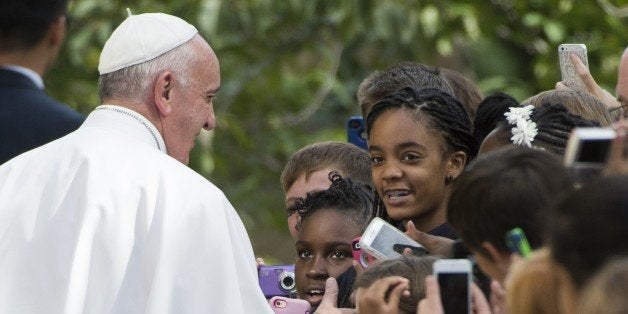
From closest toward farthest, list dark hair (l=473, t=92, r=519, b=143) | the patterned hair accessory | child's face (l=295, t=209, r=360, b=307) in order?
the patterned hair accessory < dark hair (l=473, t=92, r=519, b=143) < child's face (l=295, t=209, r=360, b=307)

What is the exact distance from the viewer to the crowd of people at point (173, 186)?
17.0 feet

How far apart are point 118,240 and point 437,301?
5.62 ft

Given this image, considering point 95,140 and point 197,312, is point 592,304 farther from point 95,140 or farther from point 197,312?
point 95,140

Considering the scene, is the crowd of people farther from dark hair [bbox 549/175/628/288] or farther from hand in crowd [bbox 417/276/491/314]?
dark hair [bbox 549/175/628/288]

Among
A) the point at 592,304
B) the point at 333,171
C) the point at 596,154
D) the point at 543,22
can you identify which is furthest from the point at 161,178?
the point at 543,22

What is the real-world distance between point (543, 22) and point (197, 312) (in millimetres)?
5805

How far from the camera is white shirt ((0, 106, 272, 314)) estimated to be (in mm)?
5211

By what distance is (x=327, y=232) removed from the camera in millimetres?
5758

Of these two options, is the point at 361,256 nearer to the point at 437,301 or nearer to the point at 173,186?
the point at 173,186

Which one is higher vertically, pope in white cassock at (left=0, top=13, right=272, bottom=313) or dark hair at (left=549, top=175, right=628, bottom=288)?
dark hair at (left=549, top=175, right=628, bottom=288)

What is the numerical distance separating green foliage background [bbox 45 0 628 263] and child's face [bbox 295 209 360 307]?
14.6 feet

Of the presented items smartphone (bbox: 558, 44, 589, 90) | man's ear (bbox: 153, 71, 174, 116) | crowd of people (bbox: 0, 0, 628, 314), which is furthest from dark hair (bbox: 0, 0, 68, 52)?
smartphone (bbox: 558, 44, 589, 90)

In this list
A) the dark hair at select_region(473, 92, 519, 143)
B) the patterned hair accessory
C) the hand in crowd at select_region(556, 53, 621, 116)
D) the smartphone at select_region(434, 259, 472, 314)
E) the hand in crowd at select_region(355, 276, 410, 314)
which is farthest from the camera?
the hand in crowd at select_region(556, 53, 621, 116)

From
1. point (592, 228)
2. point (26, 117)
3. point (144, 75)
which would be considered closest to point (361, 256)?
point (144, 75)
